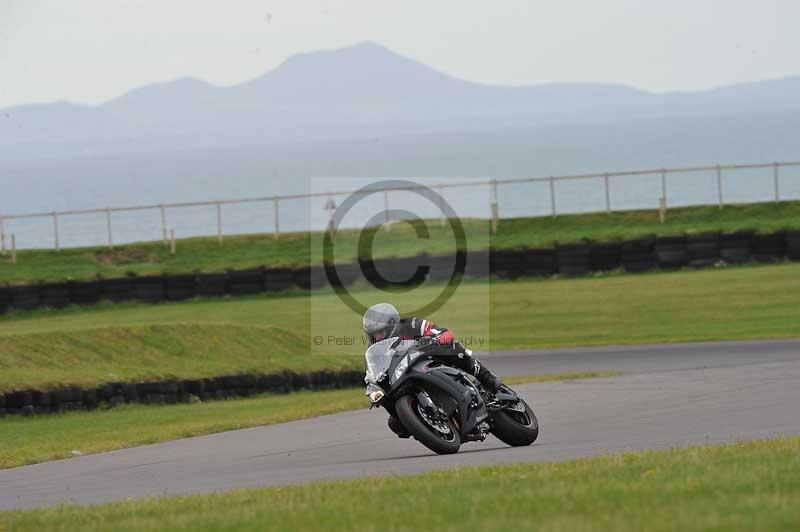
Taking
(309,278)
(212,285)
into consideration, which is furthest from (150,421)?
(309,278)

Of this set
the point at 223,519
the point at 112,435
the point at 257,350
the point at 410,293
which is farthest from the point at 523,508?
the point at 410,293

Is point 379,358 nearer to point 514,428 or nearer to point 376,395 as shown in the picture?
point 376,395

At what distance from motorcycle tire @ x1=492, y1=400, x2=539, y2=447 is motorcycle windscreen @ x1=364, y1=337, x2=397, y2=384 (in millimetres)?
1223

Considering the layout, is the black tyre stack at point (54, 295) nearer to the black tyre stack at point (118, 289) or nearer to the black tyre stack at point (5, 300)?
the black tyre stack at point (5, 300)

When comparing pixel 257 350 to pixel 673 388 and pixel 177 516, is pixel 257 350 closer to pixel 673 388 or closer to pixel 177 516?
pixel 673 388

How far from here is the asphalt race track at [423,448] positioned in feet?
38.4

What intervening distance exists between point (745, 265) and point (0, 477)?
25.7m

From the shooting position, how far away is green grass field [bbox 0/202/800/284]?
1634 inches

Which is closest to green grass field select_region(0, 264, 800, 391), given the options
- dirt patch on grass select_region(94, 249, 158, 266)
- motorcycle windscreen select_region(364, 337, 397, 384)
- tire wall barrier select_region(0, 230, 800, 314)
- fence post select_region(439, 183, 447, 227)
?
tire wall barrier select_region(0, 230, 800, 314)

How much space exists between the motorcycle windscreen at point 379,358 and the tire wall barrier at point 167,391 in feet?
27.9

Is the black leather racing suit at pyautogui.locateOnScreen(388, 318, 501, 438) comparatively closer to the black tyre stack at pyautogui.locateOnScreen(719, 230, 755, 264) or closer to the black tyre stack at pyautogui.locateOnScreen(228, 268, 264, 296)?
the black tyre stack at pyautogui.locateOnScreen(719, 230, 755, 264)

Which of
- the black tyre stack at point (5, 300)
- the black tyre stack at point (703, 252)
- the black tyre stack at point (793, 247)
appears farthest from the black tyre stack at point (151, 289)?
the black tyre stack at point (793, 247)

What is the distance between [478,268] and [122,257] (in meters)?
13.1

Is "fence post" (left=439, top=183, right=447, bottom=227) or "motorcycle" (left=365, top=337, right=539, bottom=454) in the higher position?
"fence post" (left=439, top=183, right=447, bottom=227)
